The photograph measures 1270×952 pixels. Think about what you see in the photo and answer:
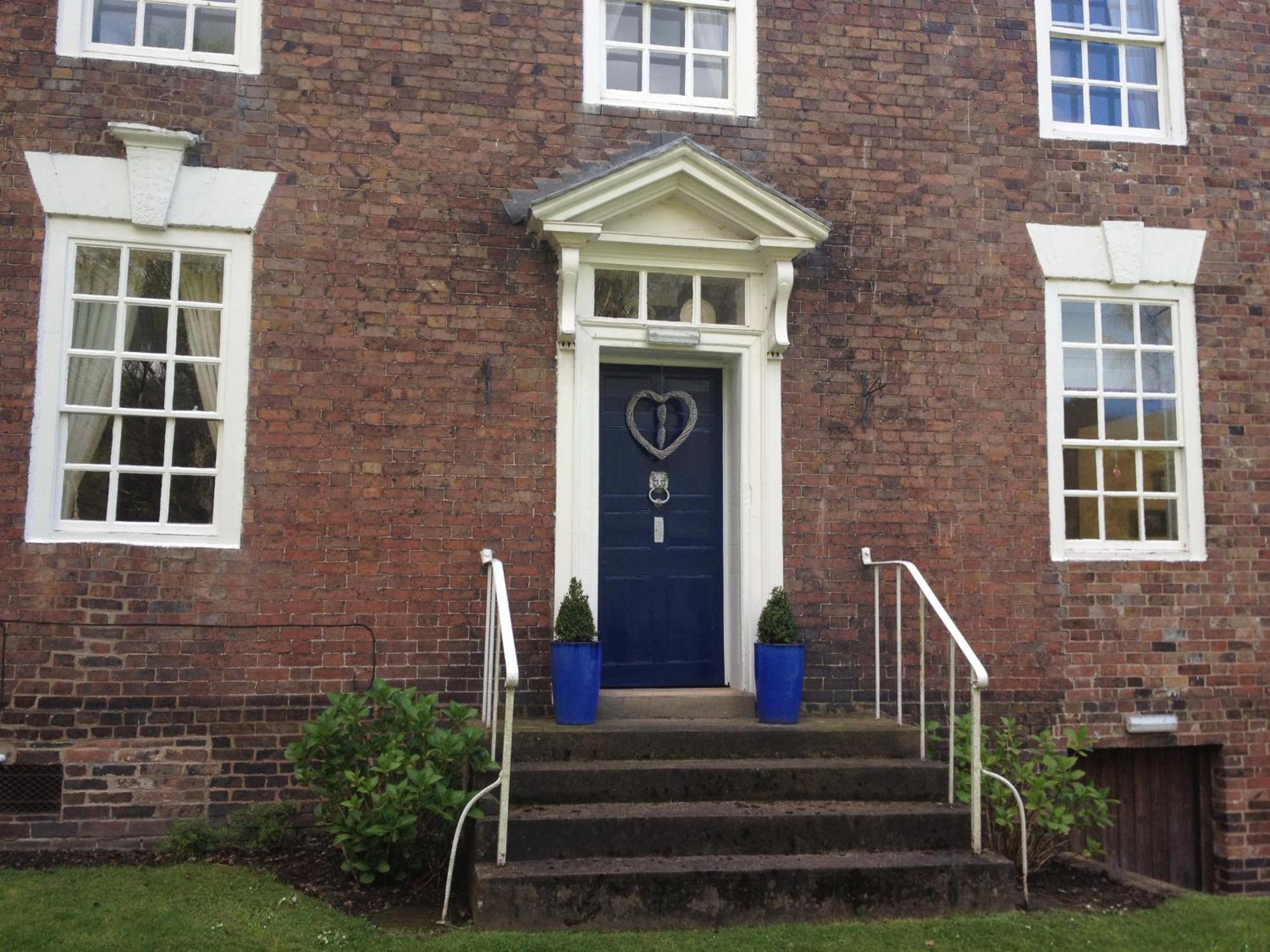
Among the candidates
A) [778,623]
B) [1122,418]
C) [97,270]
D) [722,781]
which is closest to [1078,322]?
[1122,418]

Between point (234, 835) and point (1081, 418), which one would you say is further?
point (1081, 418)

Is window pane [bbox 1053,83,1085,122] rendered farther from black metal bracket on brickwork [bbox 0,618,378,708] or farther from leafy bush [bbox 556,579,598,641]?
black metal bracket on brickwork [bbox 0,618,378,708]

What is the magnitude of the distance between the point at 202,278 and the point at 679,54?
3.22 m

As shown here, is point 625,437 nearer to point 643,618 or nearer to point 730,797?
point 643,618

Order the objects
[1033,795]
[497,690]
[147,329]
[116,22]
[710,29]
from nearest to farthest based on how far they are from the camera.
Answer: [497,690], [1033,795], [147,329], [116,22], [710,29]

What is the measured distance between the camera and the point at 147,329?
21.6ft

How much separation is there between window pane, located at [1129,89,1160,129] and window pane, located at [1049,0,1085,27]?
599 millimetres

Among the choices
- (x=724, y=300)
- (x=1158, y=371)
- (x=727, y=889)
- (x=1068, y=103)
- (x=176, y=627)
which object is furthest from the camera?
(x=1068, y=103)

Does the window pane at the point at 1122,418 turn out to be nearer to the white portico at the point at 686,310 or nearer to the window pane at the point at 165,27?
the white portico at the point at 686,310

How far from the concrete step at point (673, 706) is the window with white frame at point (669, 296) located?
222cm

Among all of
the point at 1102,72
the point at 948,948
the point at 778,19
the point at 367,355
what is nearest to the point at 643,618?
the point at 367,355

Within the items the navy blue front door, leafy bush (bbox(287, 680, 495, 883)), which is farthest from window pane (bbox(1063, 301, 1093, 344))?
leafy bush (bbox(287, 680, 495, 883))

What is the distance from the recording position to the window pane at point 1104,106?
7773 mm

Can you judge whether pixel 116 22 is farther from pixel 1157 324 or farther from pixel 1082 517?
pixel 1157 324
